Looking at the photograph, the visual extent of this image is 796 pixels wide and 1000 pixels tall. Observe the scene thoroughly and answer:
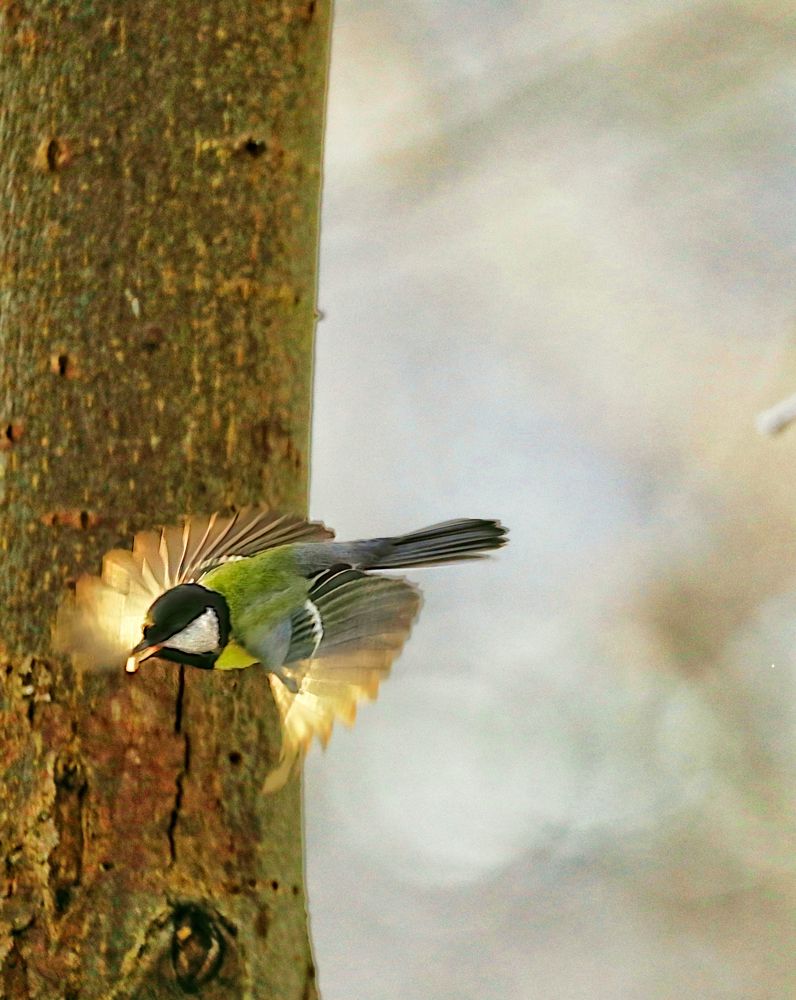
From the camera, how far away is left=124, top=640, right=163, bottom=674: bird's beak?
1.27 metres

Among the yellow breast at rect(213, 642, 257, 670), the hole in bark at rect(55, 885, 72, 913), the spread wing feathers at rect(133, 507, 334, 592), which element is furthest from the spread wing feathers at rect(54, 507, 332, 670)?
the hole in bark at rect(55, 885, 72, 913)

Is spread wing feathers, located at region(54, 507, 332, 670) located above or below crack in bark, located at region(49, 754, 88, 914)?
above

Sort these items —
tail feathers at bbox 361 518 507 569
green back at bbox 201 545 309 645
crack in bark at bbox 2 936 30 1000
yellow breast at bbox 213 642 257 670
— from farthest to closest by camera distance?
tail feathers at bbox 361 518 507 569 → green back at bbox 201 545 309 645 → yellow breast at bbox 213 642 257 670 → crack in bark at bbox 2 936 30 1000

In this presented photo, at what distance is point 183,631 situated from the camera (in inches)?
51.9

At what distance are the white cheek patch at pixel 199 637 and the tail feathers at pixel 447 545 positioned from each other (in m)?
0.35

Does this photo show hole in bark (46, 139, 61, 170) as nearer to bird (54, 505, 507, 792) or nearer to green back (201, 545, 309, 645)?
bird (54, 505, 507, 792)

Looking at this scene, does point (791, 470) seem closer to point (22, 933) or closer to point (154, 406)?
point (154, 406)

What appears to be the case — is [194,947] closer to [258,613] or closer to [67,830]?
[67,830]

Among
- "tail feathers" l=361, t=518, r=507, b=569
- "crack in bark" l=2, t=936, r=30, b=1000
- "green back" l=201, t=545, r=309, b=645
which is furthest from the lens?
"tail feathers" l=361, t=518, r=507, b=569

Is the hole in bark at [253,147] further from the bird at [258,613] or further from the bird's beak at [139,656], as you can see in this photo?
the bird's beak at [139,656]

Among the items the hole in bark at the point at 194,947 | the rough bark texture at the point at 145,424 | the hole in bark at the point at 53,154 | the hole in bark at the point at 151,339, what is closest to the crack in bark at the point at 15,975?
the rough bark texture at the point at 145,424

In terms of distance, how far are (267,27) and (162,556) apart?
65cm

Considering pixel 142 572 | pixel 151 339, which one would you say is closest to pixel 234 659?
pixel 142 572

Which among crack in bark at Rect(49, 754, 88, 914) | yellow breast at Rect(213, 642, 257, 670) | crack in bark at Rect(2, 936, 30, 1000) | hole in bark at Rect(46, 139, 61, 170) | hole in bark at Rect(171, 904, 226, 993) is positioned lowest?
crack in bark at Rect(2, 936, 30, 1000)
